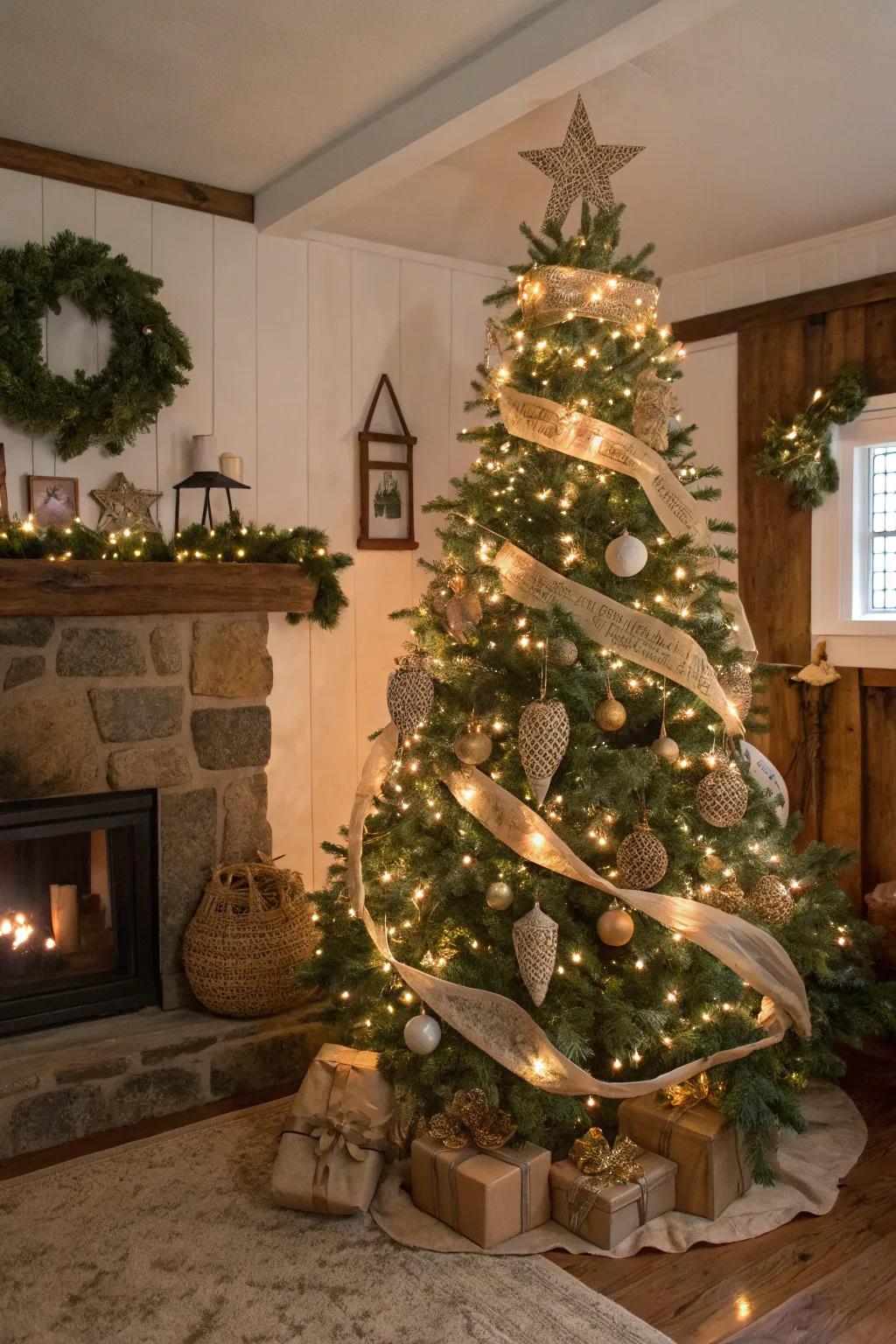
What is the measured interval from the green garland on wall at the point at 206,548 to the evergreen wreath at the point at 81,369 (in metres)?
0.30

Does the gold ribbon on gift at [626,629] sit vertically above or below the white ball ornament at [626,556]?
below

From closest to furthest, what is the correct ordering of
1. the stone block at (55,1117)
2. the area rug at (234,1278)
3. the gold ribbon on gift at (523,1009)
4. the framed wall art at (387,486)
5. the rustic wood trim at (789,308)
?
1. the area rug at (234,1278)
2. the gold ribbon on gift at (523,1009)
3. the stone block at (55,1117)
4. the rustic wood trim at (789,308)
5. the framed wall art at (387,486)

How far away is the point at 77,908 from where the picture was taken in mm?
3219

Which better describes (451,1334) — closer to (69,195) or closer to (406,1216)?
(406,1216)

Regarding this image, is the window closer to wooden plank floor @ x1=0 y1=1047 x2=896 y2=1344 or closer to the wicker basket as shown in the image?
wooden plank floor @ x1=0 y1=1047 x2=896 y2=1344

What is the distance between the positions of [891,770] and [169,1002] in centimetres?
242

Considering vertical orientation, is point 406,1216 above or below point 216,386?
below

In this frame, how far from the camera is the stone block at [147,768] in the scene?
10.4 ft

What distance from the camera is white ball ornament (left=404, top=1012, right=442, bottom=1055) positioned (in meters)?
2.46

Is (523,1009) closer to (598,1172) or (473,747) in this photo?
(598,1172)

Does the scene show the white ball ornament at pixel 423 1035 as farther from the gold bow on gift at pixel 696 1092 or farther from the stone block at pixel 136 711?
the stone block at pixel 136 711

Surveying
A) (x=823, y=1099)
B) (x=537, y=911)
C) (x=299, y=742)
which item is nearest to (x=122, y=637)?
(x=299, y=742)

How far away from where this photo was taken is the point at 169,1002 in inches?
128

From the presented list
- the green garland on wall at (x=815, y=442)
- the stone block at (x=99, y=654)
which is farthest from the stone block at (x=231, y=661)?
the green garland on wall at (x=815, y=442)
